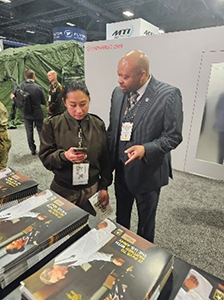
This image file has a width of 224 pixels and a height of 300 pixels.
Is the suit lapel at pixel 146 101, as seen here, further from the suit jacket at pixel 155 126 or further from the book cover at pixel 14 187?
the book cover at pixel 14 187

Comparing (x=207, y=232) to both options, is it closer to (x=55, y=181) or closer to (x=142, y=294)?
(x=55, y=181)

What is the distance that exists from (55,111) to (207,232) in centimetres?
303

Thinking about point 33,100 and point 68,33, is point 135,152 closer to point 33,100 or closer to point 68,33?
point 33,100

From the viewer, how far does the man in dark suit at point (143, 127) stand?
102 centimetres

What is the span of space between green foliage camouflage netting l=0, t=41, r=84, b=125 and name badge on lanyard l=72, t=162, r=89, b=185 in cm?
599

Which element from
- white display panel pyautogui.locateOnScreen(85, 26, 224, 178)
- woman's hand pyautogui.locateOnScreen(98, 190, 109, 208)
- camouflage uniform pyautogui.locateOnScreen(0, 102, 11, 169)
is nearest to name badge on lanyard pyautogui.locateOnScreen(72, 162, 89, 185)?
woman's hand pyautogui.locateOnScreen(98, 190, 109, 208)

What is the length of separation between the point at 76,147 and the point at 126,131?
291 mm

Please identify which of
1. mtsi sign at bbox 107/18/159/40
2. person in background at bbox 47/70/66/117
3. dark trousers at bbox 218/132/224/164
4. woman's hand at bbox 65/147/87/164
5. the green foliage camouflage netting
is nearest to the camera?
woman's hand at bbox 65/147/87/164

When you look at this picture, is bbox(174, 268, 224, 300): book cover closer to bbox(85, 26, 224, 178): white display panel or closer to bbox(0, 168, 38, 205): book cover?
bbox(0, 168, 38, 205): book cover

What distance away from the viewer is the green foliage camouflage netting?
20.9 ft

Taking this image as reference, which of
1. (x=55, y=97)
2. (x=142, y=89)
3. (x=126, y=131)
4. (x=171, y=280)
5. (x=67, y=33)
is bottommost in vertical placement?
(x=171, y=280)

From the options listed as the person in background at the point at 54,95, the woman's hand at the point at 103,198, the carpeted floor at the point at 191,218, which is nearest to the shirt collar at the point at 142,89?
the woman's hand at the point at 103,198

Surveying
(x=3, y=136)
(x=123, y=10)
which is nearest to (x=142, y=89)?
(x=3, y=136)

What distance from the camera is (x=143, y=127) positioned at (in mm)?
1100
